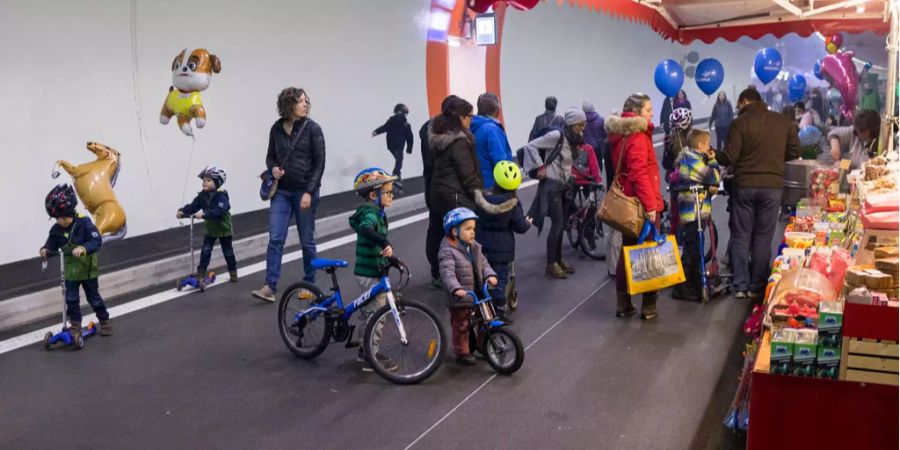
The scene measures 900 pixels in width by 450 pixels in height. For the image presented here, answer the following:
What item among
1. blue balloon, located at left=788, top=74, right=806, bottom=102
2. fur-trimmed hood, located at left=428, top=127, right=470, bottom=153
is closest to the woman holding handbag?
fur-trimmed hood, located at left=428, top=127, right=470, bottom=153

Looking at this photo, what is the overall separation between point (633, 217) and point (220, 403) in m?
3.41

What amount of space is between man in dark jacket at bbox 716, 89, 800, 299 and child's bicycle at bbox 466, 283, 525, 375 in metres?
2.80

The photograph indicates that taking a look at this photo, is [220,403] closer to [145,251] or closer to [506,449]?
[506,449]

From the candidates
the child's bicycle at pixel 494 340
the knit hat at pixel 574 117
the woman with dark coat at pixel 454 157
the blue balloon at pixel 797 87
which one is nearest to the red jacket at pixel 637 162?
the woman with dark coat at pixel 454 157

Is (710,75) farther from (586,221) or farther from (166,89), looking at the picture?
(166,89)

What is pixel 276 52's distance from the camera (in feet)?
41.7

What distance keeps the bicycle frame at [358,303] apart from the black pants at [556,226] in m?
3.10

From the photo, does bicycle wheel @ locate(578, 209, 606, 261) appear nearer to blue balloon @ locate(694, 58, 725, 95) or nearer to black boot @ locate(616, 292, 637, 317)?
black boot @ locate(616, 292, 637, 317)

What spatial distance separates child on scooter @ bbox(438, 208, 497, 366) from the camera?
5996mm

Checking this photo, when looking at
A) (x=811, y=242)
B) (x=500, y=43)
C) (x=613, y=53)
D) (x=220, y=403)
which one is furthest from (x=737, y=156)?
(x=613, y=53)

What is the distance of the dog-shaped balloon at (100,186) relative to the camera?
28.1 ft

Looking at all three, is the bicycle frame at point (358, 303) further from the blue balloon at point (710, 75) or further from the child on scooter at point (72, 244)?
the blue balloon at point (710, 75)

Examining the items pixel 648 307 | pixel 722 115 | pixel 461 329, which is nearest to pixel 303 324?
pixel 461 329

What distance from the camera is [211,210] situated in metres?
8.44
